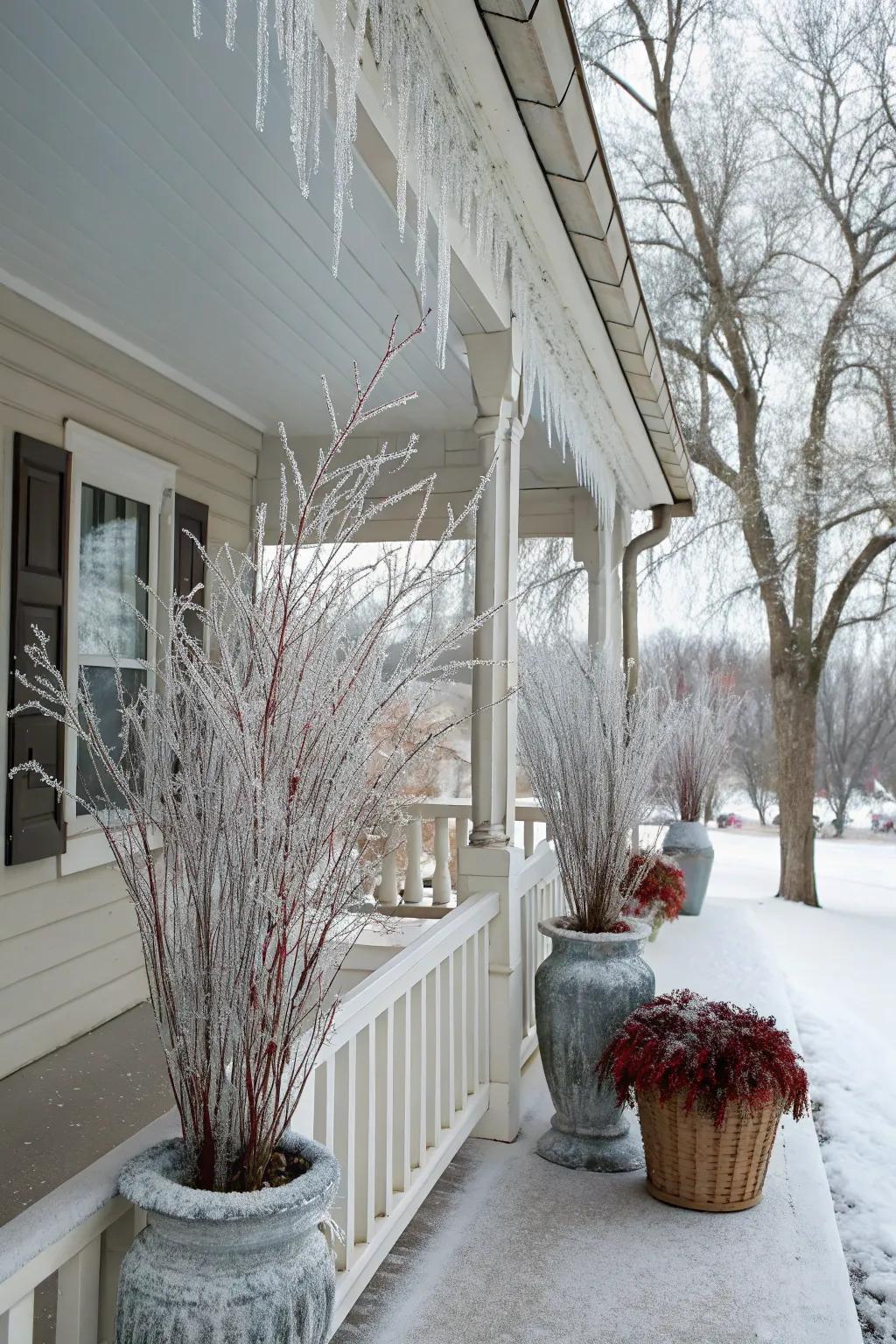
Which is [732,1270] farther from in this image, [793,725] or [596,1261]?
[793,725]

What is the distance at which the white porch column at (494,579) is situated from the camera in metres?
3.01

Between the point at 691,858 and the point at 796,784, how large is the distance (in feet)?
14.5

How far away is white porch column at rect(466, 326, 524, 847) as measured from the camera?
3.01 metres

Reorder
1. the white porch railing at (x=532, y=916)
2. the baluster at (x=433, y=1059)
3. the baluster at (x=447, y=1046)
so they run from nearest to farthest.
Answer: the baluster at (x=433, y=1059) → the baluster at (x=447, y=1046) → the white porch railing at (x=532, y=916)

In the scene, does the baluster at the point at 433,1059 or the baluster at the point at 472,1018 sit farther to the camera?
the baluster at the point at 472,1018

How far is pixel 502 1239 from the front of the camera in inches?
100

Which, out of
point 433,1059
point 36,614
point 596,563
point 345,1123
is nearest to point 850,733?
point 596,563

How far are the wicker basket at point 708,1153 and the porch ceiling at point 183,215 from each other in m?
2.13

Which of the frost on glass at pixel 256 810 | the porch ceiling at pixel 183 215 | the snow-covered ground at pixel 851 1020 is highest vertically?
the porch ceiling at pixel 183 215

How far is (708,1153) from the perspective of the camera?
2691 mm

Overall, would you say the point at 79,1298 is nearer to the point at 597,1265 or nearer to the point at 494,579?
the point at 597,1265

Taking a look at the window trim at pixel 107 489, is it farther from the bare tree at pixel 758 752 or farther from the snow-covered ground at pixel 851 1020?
the bare tree at pixel 758 752

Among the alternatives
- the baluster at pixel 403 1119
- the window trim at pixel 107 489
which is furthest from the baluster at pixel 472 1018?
the window trim at pixel 107 489

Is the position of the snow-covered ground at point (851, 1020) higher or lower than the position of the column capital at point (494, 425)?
lower
